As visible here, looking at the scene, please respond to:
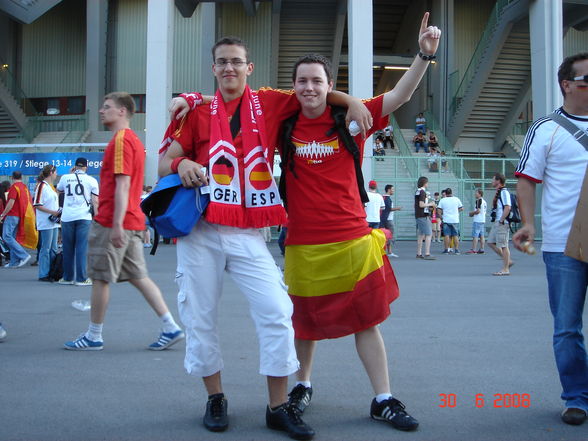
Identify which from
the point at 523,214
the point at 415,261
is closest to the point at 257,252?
the point at 523,214

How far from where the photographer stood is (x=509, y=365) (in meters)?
4.42

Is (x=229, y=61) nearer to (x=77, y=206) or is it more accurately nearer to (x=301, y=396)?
(x=301, y=396)

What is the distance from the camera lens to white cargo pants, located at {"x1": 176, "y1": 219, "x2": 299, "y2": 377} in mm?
3055

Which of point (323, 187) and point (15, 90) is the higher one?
point (15, 90)

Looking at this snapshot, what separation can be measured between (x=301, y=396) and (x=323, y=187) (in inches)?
46.9

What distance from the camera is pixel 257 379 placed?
13.4 ft

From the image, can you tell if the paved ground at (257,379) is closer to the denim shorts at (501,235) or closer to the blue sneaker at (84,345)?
the blue sneaker at (84,345)

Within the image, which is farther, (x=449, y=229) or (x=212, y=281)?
(x=449, y=229)

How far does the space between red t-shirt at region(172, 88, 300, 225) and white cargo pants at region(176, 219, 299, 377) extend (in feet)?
0.94

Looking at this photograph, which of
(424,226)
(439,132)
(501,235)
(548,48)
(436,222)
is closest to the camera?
(501,235)

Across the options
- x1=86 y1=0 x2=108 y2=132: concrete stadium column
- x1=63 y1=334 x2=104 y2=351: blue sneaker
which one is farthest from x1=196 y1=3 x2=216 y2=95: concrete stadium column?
x1=63 y1=334 x2=104 y2=351: blue sneaker

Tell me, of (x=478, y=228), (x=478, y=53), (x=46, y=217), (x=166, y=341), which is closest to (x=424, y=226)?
(x=478, y=228)

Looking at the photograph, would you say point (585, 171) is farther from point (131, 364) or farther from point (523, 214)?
point (131, 364)

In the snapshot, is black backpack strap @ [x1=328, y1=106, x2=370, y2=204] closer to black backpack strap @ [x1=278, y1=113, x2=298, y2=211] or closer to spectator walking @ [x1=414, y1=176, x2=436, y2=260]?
black backpack strap @ [x1=278, y1=113, x2=298, y2=211]
